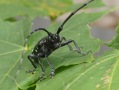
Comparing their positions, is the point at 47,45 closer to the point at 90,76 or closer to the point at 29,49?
the point at 29,49

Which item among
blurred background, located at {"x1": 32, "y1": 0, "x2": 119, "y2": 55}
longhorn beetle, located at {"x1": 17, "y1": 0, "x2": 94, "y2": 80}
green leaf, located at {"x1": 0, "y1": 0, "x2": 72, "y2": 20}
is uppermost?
green leaf, located at {"x1": 0, "y1": 0, "x2": 72, "y2": 20}

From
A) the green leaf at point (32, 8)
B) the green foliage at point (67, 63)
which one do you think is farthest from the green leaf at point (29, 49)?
the green leaf at point (32, 8)

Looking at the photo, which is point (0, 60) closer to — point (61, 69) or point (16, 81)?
point (16, 81)

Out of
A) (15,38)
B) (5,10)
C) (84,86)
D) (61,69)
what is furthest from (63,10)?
(84,86)

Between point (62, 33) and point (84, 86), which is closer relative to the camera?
point (84, 86)

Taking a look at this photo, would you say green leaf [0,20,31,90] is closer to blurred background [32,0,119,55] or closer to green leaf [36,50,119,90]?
green leaf [36,50,119,90]

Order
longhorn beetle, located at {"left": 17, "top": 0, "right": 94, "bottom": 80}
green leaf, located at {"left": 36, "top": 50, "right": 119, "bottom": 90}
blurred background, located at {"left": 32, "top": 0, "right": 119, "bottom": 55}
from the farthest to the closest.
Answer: blurred background, located at {"left": 32, "top": 0, "right": 119, "bottom": 55}
longhorn beetle, located at {"left": 17, "top": 0, "right": 94, "bottom": 80}
green leaf, located at {"left": 36, "top": 50, "right": 119, "bottom": 90}

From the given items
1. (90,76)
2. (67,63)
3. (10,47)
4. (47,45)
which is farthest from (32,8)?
(90,76)

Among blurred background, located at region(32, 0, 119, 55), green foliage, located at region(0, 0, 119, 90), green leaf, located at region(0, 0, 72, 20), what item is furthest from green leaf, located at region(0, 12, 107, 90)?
blurred background, located at region(32, 0, 119, 55)
